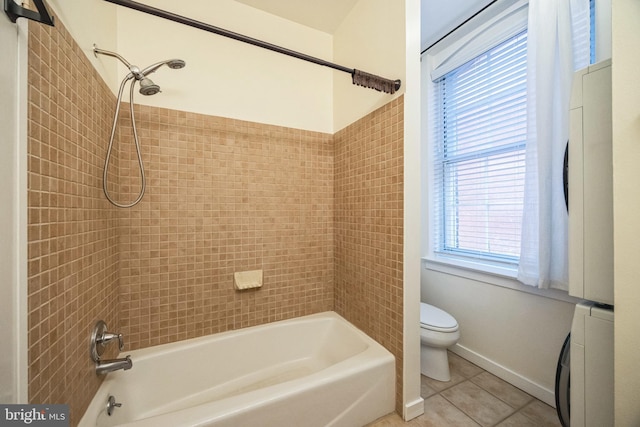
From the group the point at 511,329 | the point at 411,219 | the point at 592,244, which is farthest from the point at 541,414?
the point at 411,219

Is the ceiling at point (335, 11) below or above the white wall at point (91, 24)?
above

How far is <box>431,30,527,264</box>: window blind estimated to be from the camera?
163cm

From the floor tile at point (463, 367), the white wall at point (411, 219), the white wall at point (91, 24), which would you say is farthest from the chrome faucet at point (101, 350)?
the floor tile at point (463, 367)

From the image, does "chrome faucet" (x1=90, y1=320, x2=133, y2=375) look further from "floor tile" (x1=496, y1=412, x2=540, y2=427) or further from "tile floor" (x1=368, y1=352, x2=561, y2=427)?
"floor tile" (x1=496, y1=412, x2=540, y2=427)

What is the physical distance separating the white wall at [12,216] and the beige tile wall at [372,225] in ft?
4.63

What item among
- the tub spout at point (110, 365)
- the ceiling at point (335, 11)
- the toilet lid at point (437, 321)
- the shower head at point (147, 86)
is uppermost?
the ceiling at point (335, 11)

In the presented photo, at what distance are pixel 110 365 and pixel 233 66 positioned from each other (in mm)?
1813

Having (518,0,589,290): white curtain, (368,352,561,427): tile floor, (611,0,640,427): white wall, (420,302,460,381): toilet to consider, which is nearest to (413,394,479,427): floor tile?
(368,352,561,427): tile floor

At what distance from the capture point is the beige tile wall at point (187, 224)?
0.74 metres

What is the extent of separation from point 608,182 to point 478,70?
5.07ft

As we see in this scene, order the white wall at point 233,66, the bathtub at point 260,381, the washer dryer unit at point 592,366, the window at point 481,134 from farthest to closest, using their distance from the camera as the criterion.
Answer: the window at point 481,134, the white wall at point 233,66, the bathtub at point 260,381, the washer dryer unit at point 592,366

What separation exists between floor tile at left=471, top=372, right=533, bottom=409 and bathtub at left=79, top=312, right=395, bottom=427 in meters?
0.73

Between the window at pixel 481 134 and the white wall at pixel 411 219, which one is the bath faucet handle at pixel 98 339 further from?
the window at pixel 481 134

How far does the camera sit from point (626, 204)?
2.24ft
